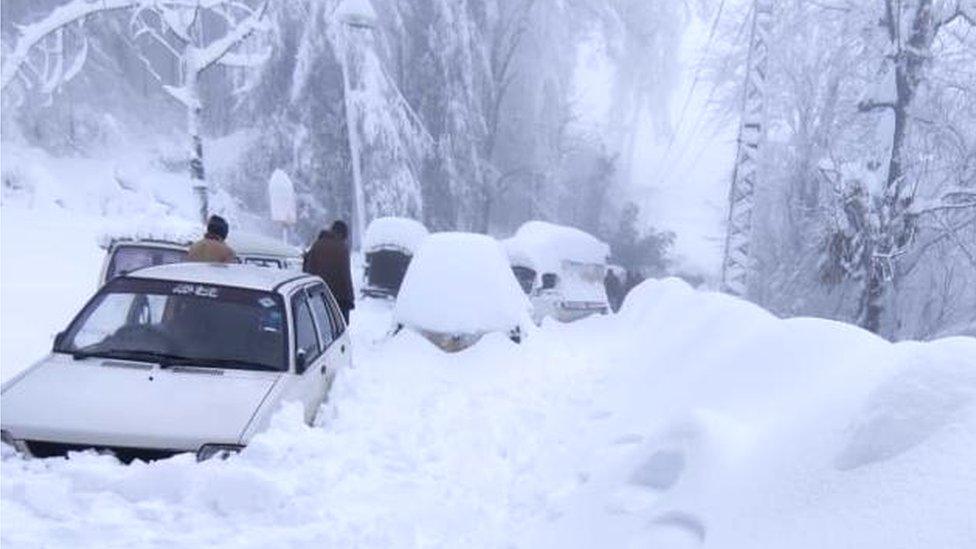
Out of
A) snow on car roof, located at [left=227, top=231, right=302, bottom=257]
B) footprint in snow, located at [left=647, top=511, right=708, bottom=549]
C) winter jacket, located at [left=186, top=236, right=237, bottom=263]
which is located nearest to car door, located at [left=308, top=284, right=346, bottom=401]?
winter jacket, located at [left=186, top=236, right=237, bottom=263]

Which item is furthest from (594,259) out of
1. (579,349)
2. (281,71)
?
(281,71)

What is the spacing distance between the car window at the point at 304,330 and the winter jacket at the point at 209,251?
218 cm

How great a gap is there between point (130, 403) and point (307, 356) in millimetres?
1355

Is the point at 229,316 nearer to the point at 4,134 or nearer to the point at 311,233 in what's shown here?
the point at 311,233

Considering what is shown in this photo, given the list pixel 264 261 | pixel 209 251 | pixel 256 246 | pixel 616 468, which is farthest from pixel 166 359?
pixel 256 246

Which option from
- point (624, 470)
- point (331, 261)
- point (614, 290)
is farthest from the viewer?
point (614, 290)

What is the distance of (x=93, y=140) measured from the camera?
90.4 feet

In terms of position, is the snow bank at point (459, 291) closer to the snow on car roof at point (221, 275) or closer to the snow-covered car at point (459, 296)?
the snow-covered car at point (459, 296)

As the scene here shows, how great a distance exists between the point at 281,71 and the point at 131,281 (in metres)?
20.1

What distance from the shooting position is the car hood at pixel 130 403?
13.6 ft

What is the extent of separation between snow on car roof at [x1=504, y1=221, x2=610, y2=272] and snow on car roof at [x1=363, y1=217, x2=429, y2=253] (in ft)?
Answer: 7.62

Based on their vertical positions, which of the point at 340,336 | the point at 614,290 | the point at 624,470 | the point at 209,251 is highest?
the point at 209,251

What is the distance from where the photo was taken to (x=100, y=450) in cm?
416

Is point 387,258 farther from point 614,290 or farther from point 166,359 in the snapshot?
point 166,359
